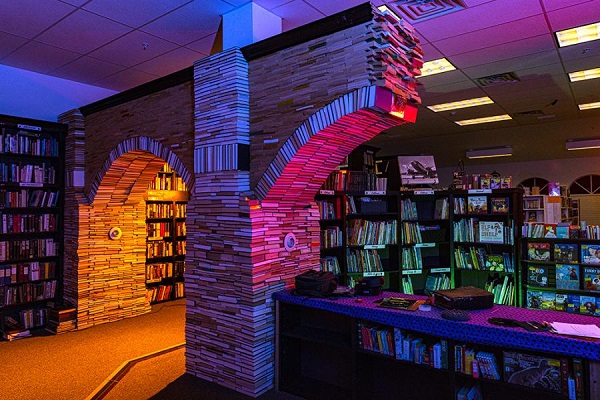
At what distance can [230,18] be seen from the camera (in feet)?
12.7

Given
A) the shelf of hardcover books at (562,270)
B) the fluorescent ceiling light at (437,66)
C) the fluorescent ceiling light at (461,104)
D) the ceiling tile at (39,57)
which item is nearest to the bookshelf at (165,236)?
the ceiling tile at (39,57)

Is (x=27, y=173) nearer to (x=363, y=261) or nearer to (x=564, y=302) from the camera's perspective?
(x=363, y=261)

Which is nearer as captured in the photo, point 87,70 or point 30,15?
point 30,15

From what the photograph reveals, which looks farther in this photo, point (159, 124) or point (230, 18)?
point (159, 124)

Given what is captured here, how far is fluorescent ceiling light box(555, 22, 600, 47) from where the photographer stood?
4270mm

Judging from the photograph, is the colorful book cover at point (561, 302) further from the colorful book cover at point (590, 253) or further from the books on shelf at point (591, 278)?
the colorful book cover at point (590, 253)

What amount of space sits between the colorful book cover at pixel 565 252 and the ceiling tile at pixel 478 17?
9.16ft

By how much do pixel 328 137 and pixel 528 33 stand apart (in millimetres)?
2845

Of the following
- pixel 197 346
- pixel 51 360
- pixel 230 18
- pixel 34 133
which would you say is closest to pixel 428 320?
pixel 197 346

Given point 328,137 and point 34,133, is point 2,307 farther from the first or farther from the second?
point 328,137

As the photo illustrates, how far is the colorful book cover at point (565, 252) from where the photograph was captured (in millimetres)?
4926

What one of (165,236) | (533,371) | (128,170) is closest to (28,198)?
(128,170)

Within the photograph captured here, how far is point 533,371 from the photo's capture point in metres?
2.43

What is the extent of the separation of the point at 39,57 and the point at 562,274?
23.3 feet
